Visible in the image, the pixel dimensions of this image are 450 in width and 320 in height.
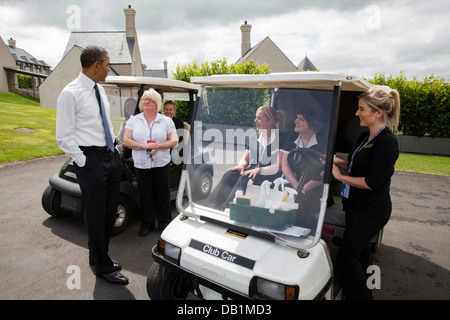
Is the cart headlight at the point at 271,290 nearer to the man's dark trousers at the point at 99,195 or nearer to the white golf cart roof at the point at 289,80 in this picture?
the white golf cart roof at the point at 289,80

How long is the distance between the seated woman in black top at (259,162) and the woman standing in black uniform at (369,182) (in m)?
0.53

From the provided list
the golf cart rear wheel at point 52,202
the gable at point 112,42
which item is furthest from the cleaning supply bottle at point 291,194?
the gable at point 112,42

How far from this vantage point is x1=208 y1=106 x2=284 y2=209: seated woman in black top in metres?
2.46

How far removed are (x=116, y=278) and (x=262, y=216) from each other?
171 centimetres

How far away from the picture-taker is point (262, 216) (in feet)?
6.90

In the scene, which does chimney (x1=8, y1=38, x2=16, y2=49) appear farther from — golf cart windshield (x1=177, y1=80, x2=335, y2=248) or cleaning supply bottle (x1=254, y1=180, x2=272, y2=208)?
cleaning supply bottle (x1=254, y1=180, x2=272, y2=208)

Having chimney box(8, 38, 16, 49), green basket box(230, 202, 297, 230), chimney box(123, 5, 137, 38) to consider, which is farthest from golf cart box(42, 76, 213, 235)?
chimney box(8, 38, 16, 49)

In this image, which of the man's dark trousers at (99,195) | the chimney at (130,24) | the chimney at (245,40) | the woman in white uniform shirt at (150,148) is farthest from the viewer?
the chimney at (130,24)

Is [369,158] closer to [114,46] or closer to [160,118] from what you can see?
[160,118]

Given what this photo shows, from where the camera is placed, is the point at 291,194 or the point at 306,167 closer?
the point at 291,194

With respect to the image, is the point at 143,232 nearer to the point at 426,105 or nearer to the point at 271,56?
the point at 426,105

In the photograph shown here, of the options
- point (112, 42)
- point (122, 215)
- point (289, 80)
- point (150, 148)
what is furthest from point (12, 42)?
point (289, 80)

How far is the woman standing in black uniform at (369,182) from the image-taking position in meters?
2.12
